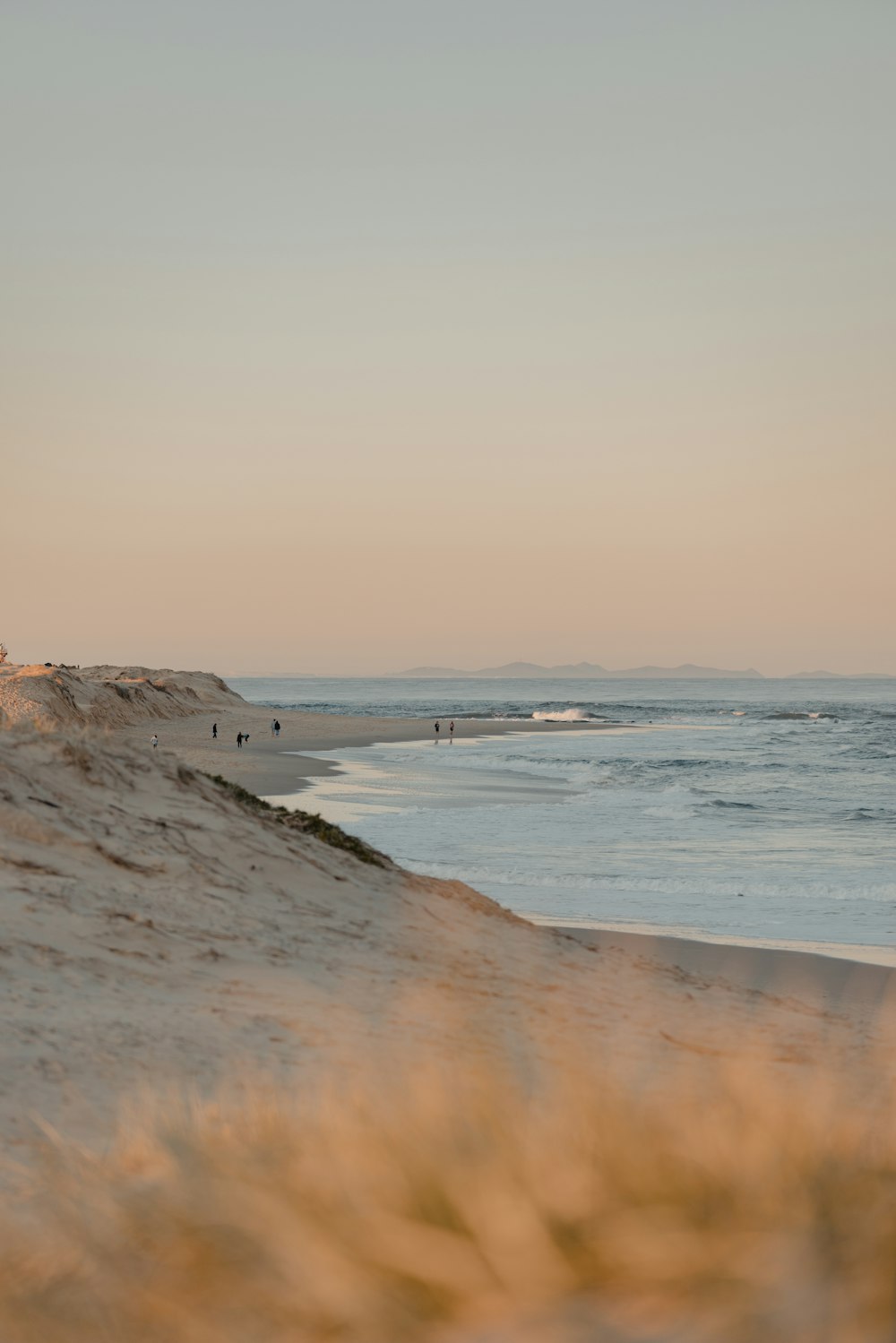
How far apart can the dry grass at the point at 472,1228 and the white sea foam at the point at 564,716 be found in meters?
71.1

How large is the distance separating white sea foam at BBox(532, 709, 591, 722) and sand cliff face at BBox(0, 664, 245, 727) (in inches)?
921

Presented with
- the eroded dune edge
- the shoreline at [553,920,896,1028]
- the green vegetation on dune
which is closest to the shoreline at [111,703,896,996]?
the shoreline at [553,920,896,1028]

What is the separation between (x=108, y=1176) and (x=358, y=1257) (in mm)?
720

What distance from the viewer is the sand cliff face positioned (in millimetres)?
35781

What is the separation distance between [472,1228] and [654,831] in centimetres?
1736

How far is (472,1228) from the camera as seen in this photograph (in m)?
2.29

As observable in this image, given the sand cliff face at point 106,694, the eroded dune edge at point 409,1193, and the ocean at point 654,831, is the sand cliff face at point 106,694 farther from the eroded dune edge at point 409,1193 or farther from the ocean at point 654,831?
the ocean at point 654,831

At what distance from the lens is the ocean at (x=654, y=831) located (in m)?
12.3

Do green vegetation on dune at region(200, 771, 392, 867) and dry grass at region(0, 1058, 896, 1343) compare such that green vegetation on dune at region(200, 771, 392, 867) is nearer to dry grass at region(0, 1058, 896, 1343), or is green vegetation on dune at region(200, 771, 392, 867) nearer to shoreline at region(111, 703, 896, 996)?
shoreline at region(111, 703, 896, 996)

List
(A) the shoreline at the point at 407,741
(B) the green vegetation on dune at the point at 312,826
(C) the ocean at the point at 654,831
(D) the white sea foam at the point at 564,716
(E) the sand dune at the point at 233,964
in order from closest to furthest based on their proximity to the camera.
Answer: (E) the sand dune at the point at 233,964 → (B) the green vegetation on dune at the point at 312,826 → (A) the shoreline at the point at 407,741 → (C) the ocean at the point at 654,831 → (D) the white sea foam at the point at 564,716

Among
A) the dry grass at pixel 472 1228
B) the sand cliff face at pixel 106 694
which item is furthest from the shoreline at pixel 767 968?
the sand cliff face at pixel 106 694

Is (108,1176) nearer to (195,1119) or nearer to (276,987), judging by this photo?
(195,1119)

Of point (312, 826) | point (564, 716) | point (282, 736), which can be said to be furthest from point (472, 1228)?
point (564, 716)

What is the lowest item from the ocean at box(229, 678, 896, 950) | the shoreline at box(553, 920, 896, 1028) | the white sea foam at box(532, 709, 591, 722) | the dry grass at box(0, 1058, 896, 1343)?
the white sea foam at box(532, 709, 591, 722)
